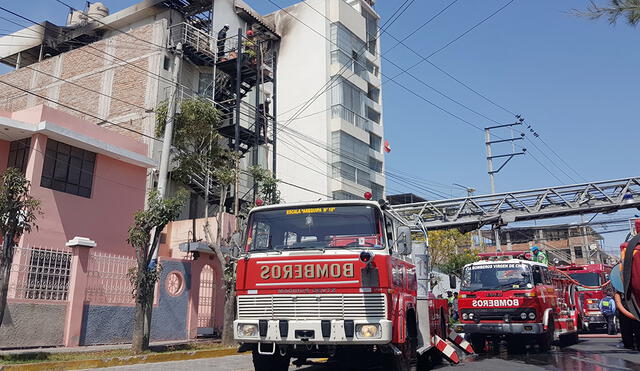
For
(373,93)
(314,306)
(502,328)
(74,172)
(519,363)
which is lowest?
(519,363)

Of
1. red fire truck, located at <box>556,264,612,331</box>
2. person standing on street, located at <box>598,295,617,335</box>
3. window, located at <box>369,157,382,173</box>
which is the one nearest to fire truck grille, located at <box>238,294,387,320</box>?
person standing on street, located at <box>598,295,617,335</box>

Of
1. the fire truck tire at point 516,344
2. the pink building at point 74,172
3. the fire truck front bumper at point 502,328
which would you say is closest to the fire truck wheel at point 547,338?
the fire truck tire at point 516,344

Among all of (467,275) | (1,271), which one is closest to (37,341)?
(1,271)

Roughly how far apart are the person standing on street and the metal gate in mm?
14423

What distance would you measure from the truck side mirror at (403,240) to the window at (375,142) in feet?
100

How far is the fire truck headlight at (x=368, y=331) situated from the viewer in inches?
257

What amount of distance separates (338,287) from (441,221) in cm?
1898

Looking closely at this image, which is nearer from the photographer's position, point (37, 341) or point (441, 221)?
point (37, 341)

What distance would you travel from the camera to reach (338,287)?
6.77m

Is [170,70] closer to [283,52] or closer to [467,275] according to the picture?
[283,52]

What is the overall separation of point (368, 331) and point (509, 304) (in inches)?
305

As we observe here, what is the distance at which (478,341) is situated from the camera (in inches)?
551

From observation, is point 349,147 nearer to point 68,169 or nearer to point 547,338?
point 68,169

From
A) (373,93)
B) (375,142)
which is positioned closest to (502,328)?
(375,142)
